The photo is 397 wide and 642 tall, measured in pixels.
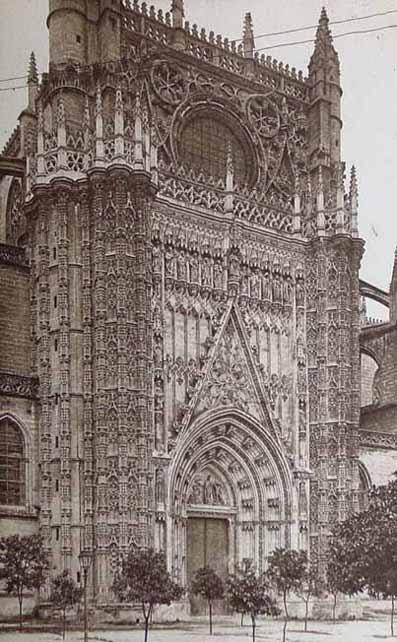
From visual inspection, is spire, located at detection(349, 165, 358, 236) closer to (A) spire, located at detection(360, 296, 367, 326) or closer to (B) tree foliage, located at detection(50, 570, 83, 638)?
(A) spire, located at detection(360, 296, 367, 326)

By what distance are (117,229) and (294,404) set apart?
5559 mm

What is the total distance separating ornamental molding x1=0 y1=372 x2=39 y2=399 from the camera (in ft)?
60.3

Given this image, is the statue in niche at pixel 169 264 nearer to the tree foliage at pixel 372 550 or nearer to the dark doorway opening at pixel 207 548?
the dark doorway opening at pixel 207 548

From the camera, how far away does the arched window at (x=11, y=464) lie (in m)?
18.1

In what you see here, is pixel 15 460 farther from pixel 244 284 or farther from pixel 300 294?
pixel 300 294

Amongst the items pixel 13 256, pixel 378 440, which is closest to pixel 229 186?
pixel 13 256

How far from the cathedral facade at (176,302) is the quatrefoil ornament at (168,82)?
0.04 meters

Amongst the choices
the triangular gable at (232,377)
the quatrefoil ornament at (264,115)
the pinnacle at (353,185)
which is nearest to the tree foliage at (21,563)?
the triangular gable at (232,377)

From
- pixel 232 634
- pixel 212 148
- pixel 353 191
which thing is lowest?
pixel 232 634

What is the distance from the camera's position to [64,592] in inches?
659

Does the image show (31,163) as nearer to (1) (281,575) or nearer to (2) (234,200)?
(2) (234,200)

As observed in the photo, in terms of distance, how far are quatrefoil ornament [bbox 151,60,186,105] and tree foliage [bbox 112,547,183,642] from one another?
998 centimetres

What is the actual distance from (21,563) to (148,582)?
2.30 metres

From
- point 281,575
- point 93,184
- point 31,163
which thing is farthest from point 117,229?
point 281,575
